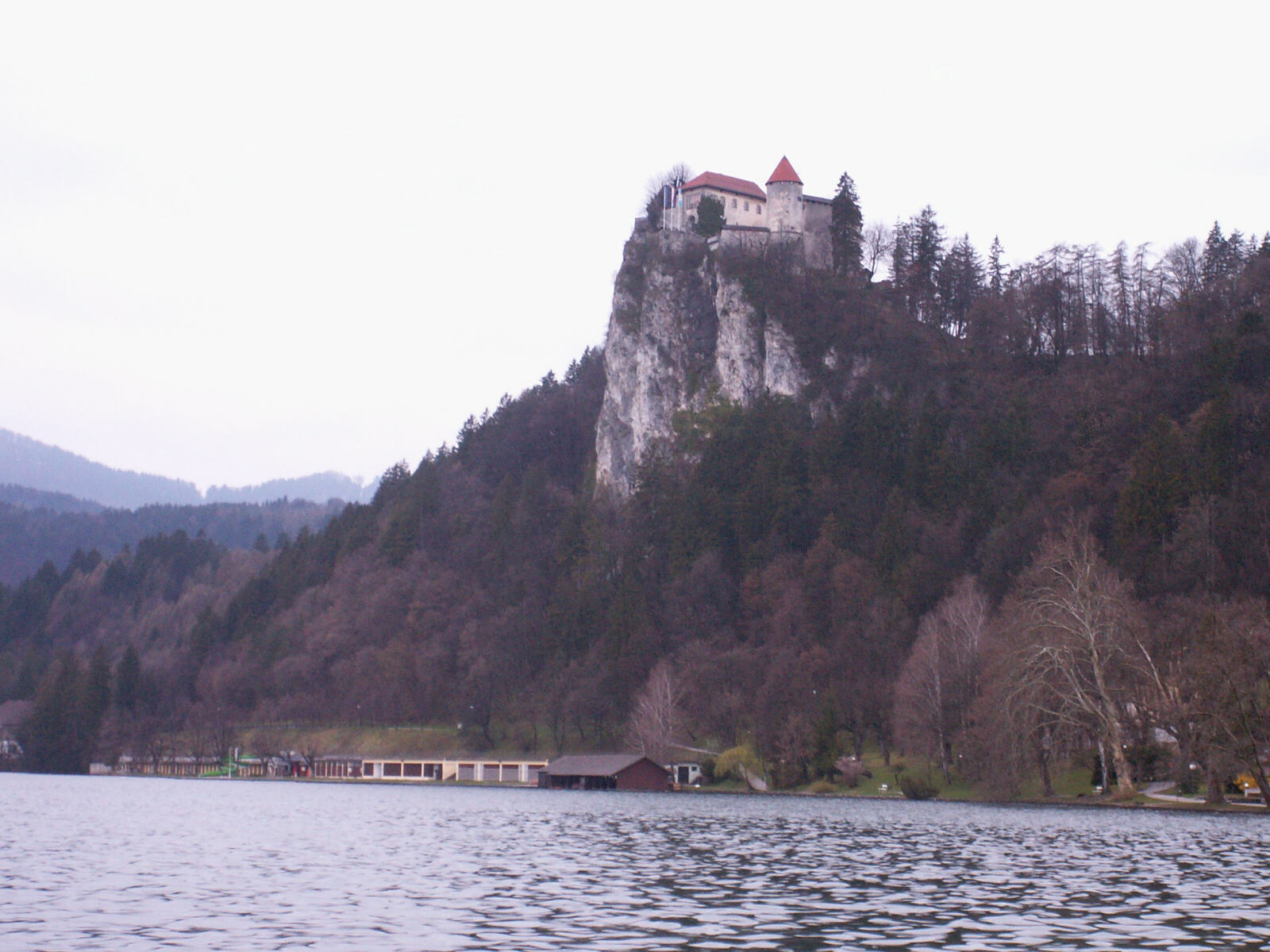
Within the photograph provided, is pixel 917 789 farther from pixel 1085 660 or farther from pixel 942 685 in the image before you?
pixel 1085 660

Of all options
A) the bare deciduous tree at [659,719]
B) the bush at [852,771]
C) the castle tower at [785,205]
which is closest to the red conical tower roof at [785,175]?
the castle tower at [785,205]

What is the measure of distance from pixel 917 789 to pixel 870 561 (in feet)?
128

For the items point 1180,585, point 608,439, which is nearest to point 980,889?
point 1180,585

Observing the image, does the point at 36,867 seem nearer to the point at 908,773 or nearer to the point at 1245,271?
the point at 908,773

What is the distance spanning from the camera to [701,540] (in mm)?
138500

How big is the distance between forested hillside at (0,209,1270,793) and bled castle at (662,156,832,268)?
4929 millimetres

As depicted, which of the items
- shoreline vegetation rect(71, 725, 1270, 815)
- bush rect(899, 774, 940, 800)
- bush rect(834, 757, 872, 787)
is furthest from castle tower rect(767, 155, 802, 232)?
bush rect(899, 774, 940, 800)

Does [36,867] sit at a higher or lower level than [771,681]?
lower

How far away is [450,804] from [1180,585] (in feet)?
175

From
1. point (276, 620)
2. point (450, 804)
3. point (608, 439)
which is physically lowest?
point (450, 804)

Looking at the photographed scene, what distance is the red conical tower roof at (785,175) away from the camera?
546ft

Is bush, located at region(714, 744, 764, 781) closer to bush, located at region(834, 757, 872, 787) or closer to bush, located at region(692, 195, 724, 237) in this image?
bush, located at region(834, 757, 872, 787)

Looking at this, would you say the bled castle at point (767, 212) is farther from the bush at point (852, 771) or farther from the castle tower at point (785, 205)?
the bush at point (852, 771)

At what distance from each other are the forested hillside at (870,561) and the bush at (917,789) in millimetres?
2831
